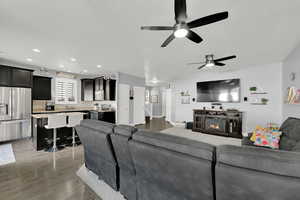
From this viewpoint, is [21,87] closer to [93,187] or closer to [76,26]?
[76,26]

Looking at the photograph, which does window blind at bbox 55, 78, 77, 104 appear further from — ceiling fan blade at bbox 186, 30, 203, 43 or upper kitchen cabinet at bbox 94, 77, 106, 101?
ceiling fan blade at bbox 186, 30, 203, 43

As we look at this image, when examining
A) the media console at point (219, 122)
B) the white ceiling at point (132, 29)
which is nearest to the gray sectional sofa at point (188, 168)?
the white ceiling at point (132, 29)

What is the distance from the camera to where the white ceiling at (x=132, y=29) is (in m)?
1.79

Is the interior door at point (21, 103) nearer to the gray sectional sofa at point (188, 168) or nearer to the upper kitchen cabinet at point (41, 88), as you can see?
the upper kitchen cabinet at point (41, 88)

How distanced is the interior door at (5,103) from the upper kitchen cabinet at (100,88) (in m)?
2.79

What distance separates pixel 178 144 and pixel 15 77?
5.40 metres

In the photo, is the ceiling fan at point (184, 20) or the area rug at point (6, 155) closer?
the ceiling fan at point (184, 20)

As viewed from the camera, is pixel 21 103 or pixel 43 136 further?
pixel 21 103

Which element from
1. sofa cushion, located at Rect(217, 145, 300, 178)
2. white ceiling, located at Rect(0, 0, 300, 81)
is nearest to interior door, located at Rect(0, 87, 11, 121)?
white ceiling, located at Rect(0, 0, 300, 81)

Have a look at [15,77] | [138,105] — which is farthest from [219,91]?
[15,77]

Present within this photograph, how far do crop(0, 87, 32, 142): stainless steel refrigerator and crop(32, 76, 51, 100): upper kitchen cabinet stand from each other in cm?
45

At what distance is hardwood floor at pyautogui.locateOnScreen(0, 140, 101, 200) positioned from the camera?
1736mm

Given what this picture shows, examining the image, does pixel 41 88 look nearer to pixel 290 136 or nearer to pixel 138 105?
pixel 138 105

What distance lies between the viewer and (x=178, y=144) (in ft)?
3.58
